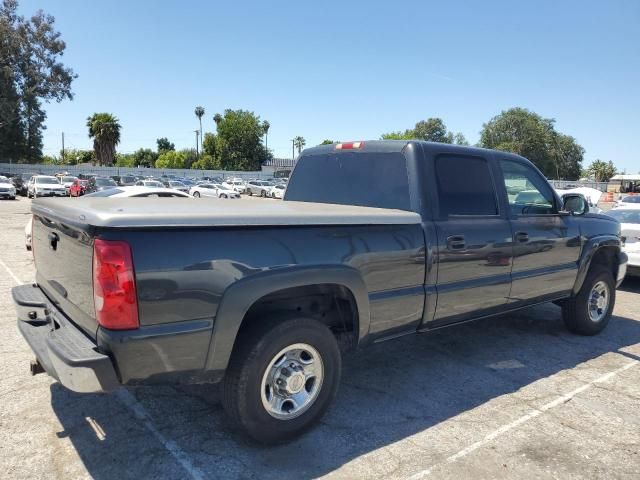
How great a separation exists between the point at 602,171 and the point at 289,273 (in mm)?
112163

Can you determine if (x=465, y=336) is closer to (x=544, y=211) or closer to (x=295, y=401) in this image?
(x=544, y=211)

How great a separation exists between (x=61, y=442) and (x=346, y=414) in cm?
186

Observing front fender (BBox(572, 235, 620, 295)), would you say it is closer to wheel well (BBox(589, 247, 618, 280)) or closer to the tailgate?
wheel well (BBox(589, 247, 618, 280))

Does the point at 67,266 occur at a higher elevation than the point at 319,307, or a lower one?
higher

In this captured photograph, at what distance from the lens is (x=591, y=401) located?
387 centimetres

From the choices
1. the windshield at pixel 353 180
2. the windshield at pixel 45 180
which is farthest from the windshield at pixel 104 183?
the windshield at pixel 353 180

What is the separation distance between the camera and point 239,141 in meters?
75.1

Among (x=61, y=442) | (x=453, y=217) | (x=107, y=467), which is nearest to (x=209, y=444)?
(x=107, y=467)

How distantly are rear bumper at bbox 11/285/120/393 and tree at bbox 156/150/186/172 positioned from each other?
3706 inches

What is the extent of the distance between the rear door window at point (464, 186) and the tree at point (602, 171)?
108m

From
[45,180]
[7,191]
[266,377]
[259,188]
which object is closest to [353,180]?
[266,377]

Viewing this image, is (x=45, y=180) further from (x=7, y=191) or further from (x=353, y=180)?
(x=353, y=180)

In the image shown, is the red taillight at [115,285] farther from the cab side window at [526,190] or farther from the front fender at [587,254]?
the front fender at [587,254]

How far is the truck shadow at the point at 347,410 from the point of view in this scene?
2850mm
